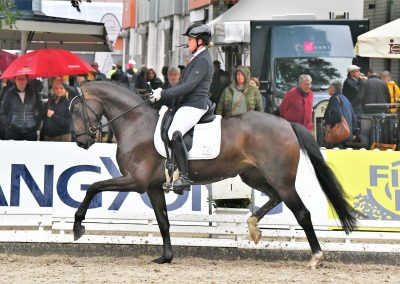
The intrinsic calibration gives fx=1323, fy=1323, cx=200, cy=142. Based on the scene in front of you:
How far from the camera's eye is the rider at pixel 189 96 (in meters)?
14.4

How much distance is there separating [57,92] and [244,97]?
12.5ft

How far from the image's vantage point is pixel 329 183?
14.9 m

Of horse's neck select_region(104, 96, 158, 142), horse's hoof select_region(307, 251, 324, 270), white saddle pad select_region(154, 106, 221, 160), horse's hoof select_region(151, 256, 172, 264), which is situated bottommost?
horse's hoof select_region(151, 256, 172, 264)

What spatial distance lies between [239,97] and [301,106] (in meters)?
1.79

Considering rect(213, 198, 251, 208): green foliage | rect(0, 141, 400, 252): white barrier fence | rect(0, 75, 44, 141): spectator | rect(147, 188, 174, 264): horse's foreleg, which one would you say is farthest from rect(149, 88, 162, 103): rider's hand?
rect(0, 75, 44, 141): spectator

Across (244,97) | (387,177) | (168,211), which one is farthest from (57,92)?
(387,177)

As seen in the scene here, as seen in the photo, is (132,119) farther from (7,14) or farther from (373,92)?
(373,92)

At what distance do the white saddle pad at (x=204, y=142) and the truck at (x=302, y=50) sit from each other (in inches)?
617

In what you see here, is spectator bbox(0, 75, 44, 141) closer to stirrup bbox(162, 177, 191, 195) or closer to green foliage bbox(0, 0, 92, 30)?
green foliage bbox(0, 0, 92, 30)

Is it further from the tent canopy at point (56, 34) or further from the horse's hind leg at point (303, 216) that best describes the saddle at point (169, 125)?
the tent canopy at point (56, 34)

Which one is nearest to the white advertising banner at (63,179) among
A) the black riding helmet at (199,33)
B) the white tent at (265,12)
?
the black riding helmet at (199,33)

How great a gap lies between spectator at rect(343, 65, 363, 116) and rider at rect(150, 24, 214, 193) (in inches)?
507

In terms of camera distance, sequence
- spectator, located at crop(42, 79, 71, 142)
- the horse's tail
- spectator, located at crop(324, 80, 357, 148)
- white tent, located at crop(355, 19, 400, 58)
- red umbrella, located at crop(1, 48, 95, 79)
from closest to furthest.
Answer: the horse's tail < spectator, located at crop(42, 79, 71, 142) < red umbrella, located at crop(1, 48, 95, 79) < white tent, located at crop(355, 19, 400, 58) < spectator, located at crop(324, 80, 357, 148)

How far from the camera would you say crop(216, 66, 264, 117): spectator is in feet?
74.7
